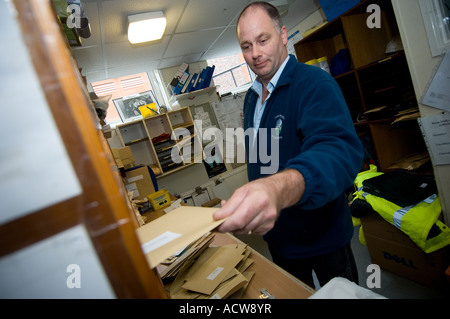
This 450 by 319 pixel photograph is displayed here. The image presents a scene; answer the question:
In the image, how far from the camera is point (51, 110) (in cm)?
23

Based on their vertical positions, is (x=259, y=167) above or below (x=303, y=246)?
above

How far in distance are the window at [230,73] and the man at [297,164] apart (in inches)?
131

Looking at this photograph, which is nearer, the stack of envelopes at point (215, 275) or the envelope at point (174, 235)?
the envelope at point (174, 235)

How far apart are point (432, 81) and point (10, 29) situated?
2.12m

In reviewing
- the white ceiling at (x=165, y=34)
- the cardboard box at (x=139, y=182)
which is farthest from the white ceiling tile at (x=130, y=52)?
the cardboard box at (x=139, y=182)

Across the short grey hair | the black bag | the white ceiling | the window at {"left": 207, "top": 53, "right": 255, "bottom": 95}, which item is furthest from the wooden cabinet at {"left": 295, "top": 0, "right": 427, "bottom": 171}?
the window at {"left": 207, "top": 53, "right": 255, "bottom": 95}

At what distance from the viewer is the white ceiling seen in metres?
1.93

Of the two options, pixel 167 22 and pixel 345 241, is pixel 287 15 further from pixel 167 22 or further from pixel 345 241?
pixel 345 241

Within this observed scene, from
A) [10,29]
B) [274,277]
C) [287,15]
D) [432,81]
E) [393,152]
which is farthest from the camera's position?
[287,15]

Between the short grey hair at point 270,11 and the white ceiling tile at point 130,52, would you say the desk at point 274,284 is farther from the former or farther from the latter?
the white ceiling tile at point 130,52

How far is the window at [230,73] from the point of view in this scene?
4387 millimetres

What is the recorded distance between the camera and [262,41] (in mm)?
1126

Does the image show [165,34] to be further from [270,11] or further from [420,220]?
[420,220]
